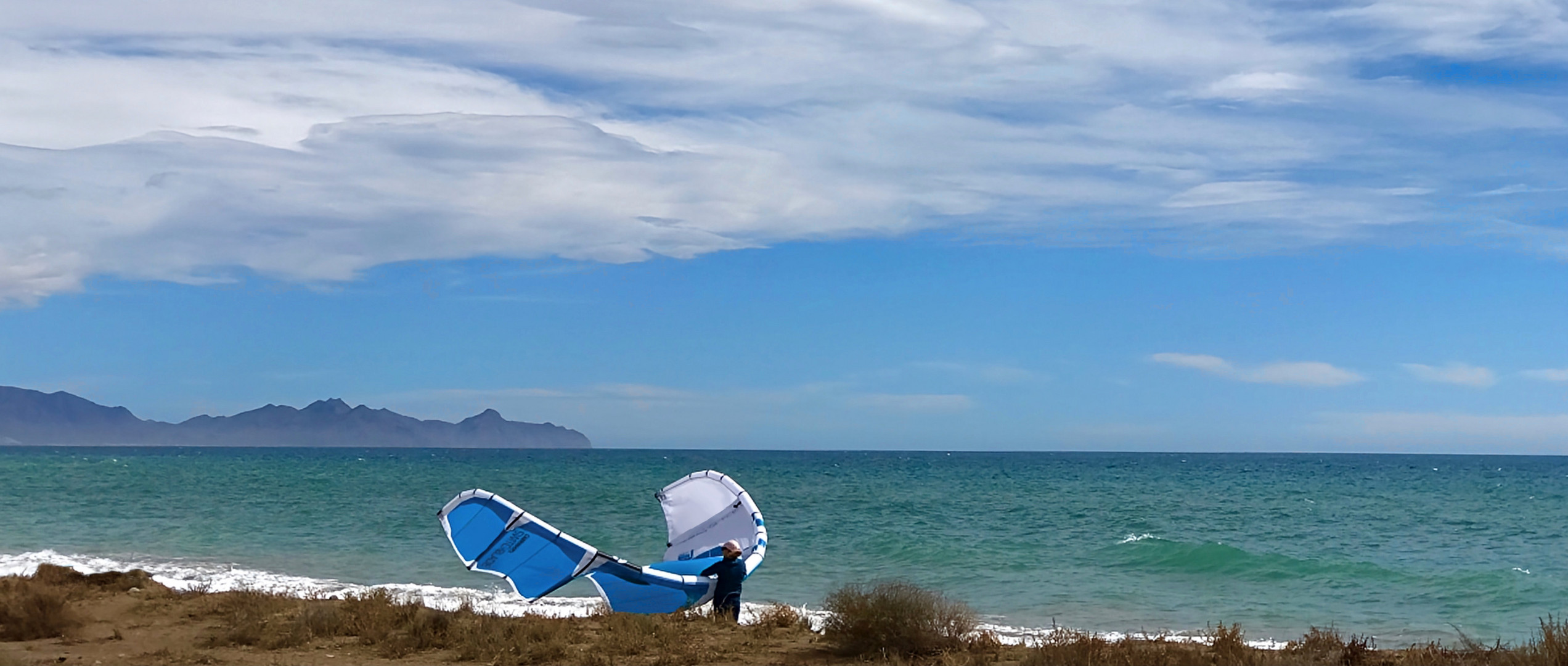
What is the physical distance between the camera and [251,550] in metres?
23.9

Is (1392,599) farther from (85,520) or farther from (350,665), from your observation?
(85,520)

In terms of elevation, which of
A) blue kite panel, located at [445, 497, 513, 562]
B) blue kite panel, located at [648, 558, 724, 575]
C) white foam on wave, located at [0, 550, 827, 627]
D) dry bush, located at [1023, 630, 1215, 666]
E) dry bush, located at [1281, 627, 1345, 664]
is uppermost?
blue kite panel, located at [445, 497, 513, 562]

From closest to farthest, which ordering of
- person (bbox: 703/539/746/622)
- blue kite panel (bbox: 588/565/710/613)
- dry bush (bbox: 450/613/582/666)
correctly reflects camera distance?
dry bush (bbox: 450/613/582/666) → blue kite panel (bbox: 588/565/710/613) → person (bbox: 703/539/746/622)

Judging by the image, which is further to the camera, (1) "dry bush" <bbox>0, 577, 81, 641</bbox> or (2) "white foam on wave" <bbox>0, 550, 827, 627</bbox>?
(2) "white foam on wave" <bbox>0, 550, 827, 627</bbox>

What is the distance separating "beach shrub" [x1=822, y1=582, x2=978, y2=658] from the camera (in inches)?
412

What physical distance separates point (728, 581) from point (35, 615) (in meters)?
6.93

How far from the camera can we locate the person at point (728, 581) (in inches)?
508

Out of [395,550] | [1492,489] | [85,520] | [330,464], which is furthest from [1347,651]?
[330,464]

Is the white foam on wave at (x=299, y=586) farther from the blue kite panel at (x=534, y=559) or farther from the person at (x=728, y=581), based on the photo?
the blue kite panel at (x=534, y=559)

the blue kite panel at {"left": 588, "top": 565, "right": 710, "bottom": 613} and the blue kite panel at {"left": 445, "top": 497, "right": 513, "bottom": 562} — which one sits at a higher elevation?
the blue kite panel at {"left": 445, "top": 497, "right": 513, "bottom": 562}

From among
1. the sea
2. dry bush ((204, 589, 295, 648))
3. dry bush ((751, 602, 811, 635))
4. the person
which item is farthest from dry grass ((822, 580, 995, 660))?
dry bush ((204, 589, 295, 648))

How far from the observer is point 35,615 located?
11.7 meters

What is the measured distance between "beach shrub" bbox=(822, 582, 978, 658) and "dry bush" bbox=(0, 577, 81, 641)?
25.3 ft

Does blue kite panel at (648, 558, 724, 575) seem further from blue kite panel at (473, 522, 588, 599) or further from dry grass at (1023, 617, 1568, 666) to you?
dry grass at (1023, 617, 1568, 666)
